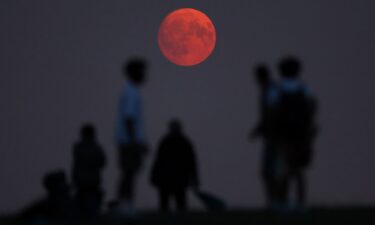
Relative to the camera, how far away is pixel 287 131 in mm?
13367

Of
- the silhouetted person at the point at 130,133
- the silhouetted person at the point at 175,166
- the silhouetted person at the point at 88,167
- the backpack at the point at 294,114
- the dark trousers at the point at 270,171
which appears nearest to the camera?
the silhouetted person at the point at 130,133

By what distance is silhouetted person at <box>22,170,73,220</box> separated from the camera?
13344 mm

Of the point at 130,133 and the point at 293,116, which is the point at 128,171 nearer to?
the point at 130,133

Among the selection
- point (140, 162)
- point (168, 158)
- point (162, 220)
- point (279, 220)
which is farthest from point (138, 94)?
point (168, 158)

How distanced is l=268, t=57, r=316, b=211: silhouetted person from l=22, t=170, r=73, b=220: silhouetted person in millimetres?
3335

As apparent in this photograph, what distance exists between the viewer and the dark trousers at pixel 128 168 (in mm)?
12695

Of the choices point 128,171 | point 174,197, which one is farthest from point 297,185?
point 174,197

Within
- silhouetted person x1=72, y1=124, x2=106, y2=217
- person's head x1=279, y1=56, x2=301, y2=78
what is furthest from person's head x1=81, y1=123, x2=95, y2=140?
person's head x1=279, y1=56, x2=301, y2=78

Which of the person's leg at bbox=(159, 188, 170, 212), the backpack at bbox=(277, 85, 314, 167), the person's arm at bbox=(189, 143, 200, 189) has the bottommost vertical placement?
the person's leg at bbox=(159, 188, 170, 212)

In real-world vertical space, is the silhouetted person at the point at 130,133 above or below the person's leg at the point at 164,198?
above

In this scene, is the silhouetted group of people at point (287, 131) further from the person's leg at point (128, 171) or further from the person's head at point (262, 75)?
the person's leg at point (128, 171)

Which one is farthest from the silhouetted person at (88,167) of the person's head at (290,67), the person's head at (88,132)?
the person's head at (290,67)

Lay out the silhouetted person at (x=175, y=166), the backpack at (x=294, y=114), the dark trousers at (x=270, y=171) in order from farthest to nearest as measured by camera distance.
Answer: the silhouetted person at (x=175, y=166) < the dark trousers at (x=270, y=171) < the backpack at (x=294, y=114)

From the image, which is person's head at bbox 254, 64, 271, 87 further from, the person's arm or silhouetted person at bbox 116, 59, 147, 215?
the person's arm
